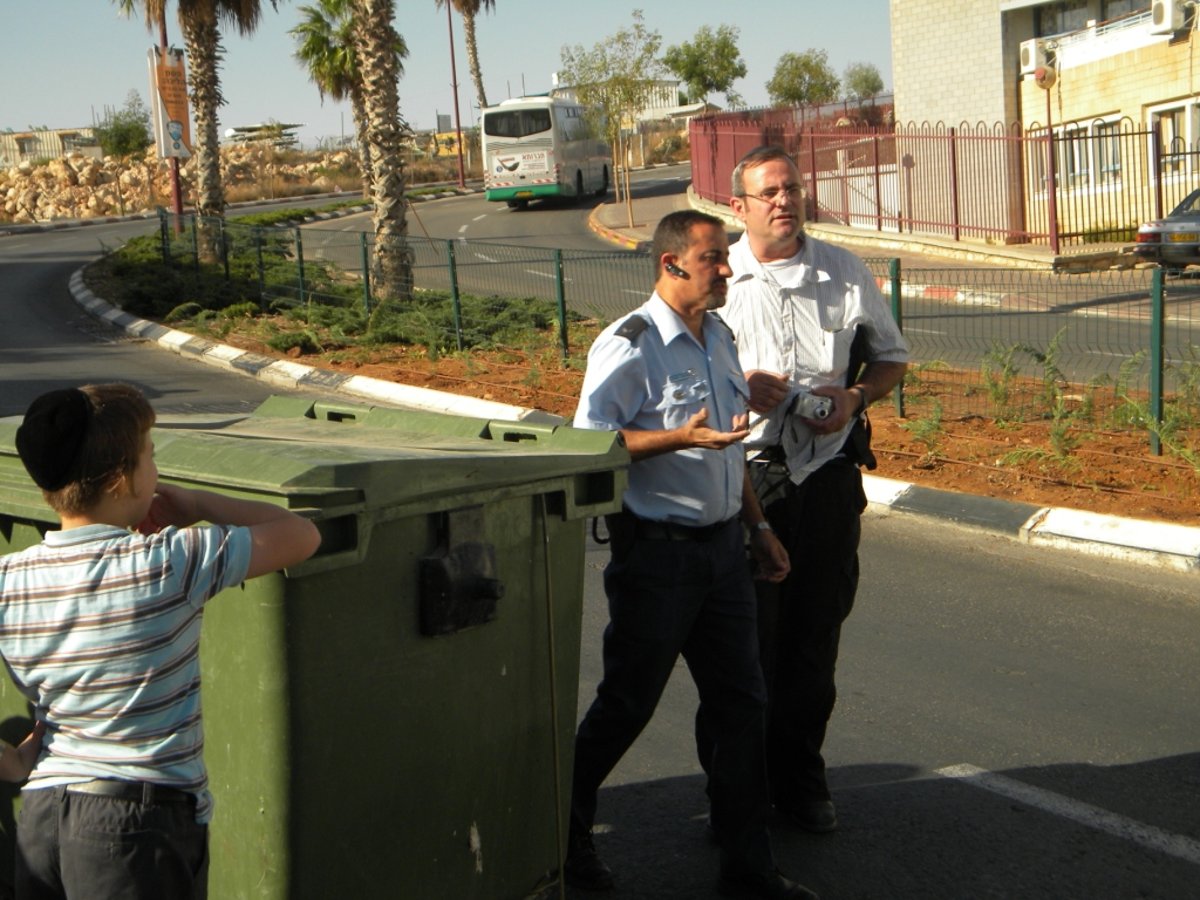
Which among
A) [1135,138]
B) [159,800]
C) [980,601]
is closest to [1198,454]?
[980,601]

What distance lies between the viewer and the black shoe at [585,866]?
376 cm

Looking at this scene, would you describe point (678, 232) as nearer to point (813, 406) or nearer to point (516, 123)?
point (813, 406)

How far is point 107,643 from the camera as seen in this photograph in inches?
94.7

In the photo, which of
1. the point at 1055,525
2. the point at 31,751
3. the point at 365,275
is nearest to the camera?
the point at 31,751

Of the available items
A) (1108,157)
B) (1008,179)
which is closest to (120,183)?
(1008,179)

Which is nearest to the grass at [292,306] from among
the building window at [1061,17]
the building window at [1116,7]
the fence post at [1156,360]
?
the fence post at [1156,360]

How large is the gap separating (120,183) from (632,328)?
59.5m

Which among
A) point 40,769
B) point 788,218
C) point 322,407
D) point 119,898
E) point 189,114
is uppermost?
point 189,114

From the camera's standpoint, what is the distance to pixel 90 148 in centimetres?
7144

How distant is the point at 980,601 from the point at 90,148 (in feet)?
238

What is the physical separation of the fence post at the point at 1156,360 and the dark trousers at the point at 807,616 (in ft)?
16.1

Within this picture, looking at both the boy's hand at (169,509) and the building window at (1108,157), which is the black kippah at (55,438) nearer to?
the boy's hand at (169,509)

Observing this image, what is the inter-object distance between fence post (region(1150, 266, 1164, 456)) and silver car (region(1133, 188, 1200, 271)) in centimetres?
1196

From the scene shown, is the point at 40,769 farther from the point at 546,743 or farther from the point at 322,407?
the point at 322,407
